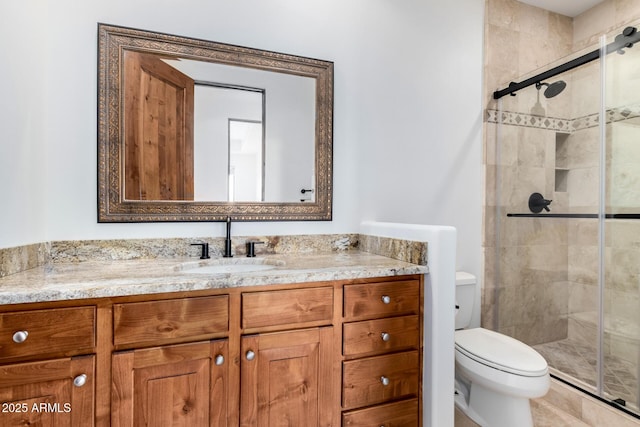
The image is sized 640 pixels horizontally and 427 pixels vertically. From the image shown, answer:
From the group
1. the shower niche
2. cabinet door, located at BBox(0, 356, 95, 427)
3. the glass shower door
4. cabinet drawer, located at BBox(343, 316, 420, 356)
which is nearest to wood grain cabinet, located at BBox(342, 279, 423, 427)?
cabinet drawer, located at BBox(343, 316, 420, 356)

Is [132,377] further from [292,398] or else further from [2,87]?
[2,87]

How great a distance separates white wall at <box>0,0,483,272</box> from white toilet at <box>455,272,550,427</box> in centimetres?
71

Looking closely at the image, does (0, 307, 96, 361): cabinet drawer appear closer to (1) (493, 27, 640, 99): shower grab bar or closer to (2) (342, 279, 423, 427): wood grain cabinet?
(2) (342, 279, 423, 427): wood grain cabinet

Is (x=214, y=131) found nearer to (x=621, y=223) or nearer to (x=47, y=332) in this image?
(x=47, y=332)

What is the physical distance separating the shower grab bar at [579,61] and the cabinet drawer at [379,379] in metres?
1.90

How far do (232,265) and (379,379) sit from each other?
832mm

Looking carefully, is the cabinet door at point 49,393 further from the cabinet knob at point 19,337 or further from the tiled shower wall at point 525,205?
the tiled shower wall at point 525,205

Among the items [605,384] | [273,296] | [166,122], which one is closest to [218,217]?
[166,122]

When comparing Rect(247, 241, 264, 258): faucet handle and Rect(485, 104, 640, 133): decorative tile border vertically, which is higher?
Rect(485, 104, 640, 133): decorative tile border

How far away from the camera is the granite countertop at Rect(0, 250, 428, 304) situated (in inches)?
39.6

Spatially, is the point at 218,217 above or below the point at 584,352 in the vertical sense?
above

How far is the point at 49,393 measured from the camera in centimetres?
100

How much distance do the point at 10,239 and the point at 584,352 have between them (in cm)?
304

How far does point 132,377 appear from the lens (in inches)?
42.0
